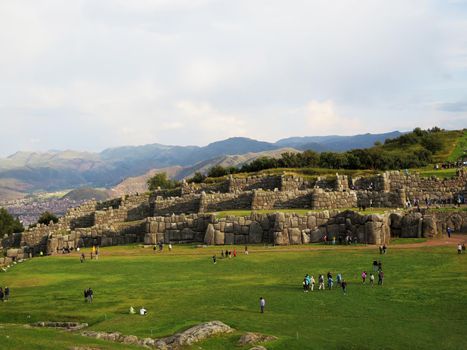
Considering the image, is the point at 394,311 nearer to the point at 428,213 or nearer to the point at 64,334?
the point at 64,334

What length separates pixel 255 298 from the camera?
3441cm

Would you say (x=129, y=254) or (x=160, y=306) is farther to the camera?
(x=129, y=254)

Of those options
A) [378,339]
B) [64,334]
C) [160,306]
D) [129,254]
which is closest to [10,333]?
[64,334]

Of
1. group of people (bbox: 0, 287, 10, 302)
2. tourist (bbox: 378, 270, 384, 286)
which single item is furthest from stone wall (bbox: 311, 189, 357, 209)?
group of people (bbox: 0, 287, 10, 302)

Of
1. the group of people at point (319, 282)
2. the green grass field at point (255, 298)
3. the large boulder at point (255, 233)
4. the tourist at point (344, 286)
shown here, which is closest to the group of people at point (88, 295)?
the green grass field at point (255, 298)

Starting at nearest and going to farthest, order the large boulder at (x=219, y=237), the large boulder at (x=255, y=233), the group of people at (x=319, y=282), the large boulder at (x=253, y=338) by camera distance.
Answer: the large boulder at (x=253, y=338), the group of people at (x=319, y=282), the large boulder at (x=255, y=233), the large boulder at (x=219, y=237)

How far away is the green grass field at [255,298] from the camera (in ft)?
84.4

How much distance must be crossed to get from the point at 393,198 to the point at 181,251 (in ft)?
80.0

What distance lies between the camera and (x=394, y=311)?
30141 millimetres

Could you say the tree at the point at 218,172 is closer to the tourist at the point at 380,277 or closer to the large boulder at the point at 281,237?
the large boulder at the point at 281,237

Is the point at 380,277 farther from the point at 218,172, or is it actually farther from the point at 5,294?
the point at 218,172

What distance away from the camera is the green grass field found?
25.7 meters

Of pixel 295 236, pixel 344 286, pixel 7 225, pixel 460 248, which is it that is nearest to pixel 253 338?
pixel 344 286

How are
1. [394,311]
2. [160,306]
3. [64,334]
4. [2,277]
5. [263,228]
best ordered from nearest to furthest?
[64,334] → [394,311] → [160,306] → [2,277] → [263,228]
